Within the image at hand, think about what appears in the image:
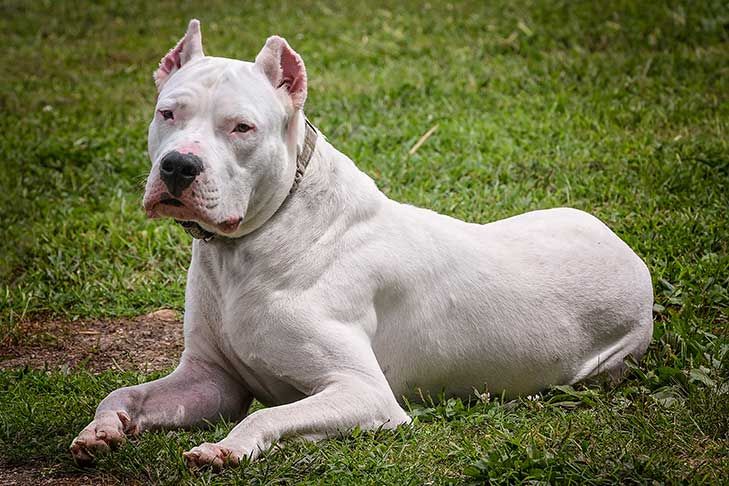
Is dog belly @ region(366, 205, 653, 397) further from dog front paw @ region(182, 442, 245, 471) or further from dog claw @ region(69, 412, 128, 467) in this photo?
dog claw @ region(69, 412, 128, 467)

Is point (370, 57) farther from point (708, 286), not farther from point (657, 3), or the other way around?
point (708, 286)

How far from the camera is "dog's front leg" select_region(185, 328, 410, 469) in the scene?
4105 millimetres

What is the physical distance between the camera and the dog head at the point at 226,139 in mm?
4230

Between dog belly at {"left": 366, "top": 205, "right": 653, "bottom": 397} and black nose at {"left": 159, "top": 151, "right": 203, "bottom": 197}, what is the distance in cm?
104

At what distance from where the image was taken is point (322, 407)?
432 centimetres

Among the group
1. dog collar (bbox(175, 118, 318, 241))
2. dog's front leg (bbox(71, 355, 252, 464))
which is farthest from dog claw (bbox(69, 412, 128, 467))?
dog collar (bbox(175, 118, 318, 241))

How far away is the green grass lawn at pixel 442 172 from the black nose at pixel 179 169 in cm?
100

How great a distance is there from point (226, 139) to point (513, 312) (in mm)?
1513

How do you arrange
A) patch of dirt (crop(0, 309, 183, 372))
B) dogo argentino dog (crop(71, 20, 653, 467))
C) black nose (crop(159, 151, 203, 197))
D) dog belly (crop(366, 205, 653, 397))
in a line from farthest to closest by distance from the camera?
patch of dirt (crop(0, 309, 183, 372)) < dog belly (crop(366, 205, 653, 397)) < dogo argentino dog (crop(71, 20, 653, 467)) < black nose (crop(159, 151, 203, 197))

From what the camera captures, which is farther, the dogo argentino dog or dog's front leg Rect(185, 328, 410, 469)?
the dogo argentino dog

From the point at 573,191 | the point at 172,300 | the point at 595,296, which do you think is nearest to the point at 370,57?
the point at 573,191

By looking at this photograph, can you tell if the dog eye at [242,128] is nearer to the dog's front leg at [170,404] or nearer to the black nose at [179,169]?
the black nose at [179,169]

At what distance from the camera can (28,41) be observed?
42.3ft

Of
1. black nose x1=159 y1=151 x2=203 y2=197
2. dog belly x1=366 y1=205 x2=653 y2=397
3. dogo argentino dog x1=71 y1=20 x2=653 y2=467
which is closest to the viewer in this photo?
black nose x1=159 y1=151 x2=203 y2=197
